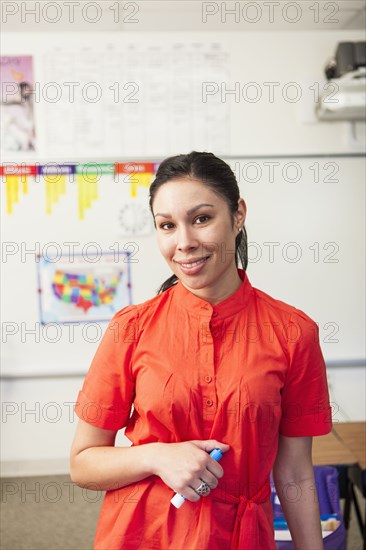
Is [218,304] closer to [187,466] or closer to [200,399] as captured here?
[200,399]

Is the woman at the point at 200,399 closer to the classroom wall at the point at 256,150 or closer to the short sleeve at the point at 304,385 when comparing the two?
the short sleeve at the point at 304,385

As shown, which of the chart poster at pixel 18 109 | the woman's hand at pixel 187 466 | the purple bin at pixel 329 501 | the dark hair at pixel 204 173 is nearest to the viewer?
the woman's hand at pixel 187 466

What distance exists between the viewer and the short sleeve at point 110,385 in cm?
90

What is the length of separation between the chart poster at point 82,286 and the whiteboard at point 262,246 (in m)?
0.05

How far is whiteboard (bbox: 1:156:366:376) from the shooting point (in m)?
2.82

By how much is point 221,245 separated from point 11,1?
228cm

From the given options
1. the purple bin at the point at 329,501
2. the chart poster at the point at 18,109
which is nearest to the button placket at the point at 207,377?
the purple bin at the point at 329,501

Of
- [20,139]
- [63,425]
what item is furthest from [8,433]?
[20,139]

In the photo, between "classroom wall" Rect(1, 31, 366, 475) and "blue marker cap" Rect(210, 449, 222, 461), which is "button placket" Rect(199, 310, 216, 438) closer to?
"blue marker cap" Rect(210, 449, 222, 461)

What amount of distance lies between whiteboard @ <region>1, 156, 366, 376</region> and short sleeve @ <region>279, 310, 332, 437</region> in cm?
194

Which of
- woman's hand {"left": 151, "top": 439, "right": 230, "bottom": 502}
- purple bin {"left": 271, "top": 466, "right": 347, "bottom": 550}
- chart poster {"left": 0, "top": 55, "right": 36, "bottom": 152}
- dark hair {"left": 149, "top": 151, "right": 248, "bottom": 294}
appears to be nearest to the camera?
woman's hand {"left": 151, "top": 439, "right": 230, "bottom": 502}

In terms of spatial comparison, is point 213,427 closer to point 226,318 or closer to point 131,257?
point 226,318

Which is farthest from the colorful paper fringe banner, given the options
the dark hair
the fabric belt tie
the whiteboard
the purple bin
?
the fabric belt tie

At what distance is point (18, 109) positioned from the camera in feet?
9.09
